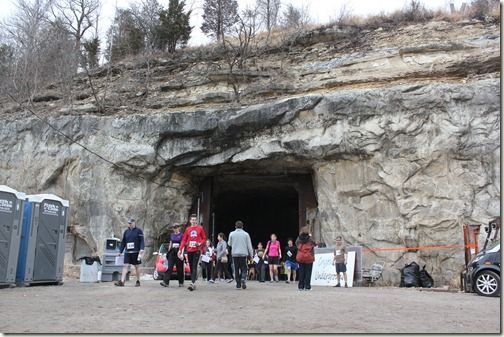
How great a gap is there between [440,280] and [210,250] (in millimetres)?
7357

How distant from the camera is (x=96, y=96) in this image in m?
22.2

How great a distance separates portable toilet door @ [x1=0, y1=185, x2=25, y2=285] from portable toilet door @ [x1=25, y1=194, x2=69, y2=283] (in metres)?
0.46

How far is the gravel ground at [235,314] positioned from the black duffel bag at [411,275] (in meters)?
4.80

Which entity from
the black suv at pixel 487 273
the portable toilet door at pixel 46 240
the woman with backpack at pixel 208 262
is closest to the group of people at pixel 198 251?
the portable toilet door at pixel 46 240

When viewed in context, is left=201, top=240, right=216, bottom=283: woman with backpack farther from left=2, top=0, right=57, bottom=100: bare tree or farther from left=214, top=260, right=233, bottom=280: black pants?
left=2, top=0, right=57, bottom=100: bare tree

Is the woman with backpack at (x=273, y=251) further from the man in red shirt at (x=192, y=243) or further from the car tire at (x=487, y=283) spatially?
the car tire at (x=487, y=283)

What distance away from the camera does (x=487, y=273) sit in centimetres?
1098

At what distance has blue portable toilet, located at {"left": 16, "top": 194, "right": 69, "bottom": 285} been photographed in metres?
11.7

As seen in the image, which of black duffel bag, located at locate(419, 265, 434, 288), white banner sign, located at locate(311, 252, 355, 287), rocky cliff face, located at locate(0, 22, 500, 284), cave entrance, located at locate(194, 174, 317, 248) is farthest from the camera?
cave entrance, located at locate(194, 174, 317, 248)

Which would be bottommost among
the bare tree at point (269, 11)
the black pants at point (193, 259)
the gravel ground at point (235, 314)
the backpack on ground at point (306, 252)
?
the gravel ground at point (235, 314)

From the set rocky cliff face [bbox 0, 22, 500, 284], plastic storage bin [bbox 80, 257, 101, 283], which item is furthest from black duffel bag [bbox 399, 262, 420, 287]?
plastic storage bin [bbox 80, 257, 101, 283]

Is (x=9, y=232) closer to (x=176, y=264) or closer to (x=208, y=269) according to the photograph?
(x=176, y=264)

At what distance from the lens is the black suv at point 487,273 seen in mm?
10836

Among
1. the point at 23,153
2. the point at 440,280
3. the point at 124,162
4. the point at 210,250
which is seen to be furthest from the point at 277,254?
the point at 23,153
